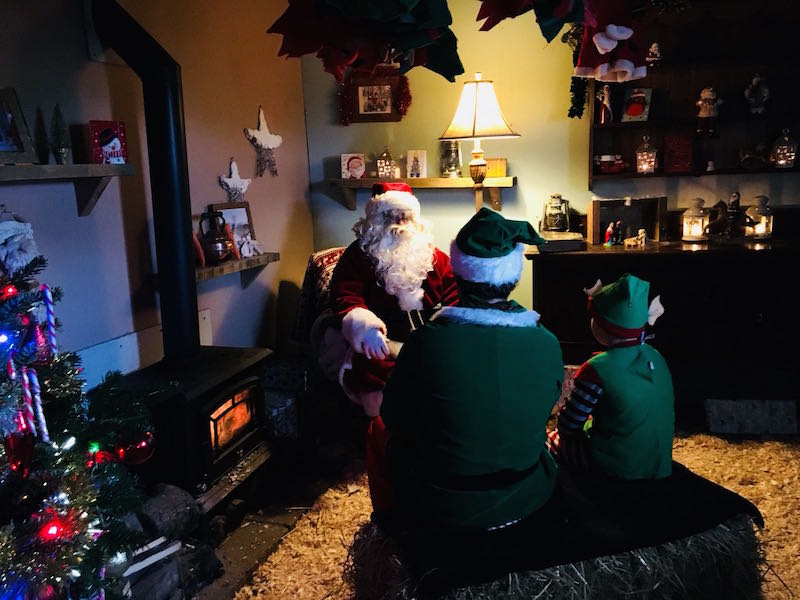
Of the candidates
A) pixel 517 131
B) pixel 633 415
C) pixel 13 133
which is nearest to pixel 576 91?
pixel 517 131

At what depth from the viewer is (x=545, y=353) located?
5.81 feet

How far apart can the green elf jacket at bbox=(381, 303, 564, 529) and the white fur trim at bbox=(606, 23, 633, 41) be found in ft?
2.32

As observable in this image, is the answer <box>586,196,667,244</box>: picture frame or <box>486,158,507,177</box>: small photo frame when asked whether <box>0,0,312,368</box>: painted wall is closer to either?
<box>486,158,507,177</box>: small photo frame

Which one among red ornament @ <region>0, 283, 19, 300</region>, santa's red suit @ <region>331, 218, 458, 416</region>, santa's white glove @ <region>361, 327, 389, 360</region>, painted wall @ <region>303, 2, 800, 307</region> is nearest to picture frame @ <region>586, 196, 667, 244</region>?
painted wall @ <region>303, 2, 800, 307</region>

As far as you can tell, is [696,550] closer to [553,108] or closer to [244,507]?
[244,507]

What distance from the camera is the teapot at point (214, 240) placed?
3043 millimetres

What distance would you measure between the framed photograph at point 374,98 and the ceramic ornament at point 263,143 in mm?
577

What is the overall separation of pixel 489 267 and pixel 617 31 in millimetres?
637

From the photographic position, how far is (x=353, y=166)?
406 cm

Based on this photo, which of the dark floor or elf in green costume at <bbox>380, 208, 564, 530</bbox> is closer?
elf in green costume at <bbox>380, 208, 564, 530</bbox>

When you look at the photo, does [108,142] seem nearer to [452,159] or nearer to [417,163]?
[417,163]

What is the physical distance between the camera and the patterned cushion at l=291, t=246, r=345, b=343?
141 inches

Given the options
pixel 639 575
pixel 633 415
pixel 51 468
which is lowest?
pixel 639 575

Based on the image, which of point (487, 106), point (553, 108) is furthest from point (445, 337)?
point (553, 108)
